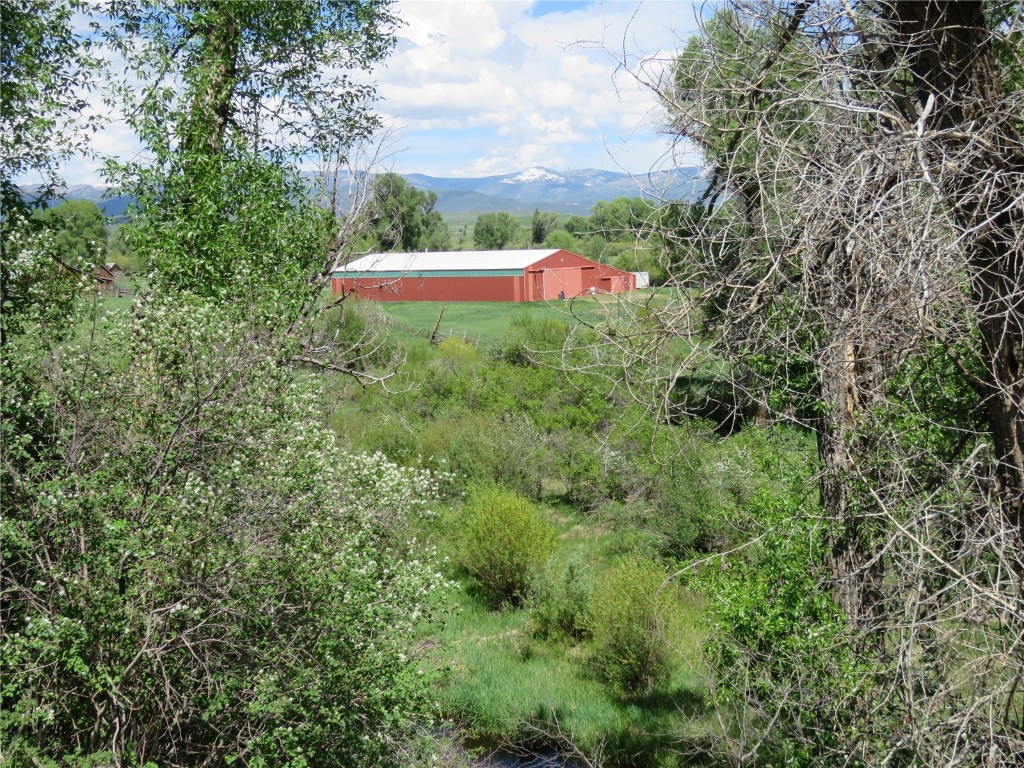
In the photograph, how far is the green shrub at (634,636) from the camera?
12828 millimetres

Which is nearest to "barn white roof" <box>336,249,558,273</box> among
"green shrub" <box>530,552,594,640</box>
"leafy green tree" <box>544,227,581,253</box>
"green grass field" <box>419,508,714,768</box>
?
"leafy green tree" <box>544,227,581,253</box>

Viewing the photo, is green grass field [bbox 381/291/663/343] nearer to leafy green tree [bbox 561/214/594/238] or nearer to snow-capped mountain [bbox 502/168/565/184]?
snow-capped mountain [bbox 502/168/565/184]

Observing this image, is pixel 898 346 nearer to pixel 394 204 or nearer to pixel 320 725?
pixel 320 725

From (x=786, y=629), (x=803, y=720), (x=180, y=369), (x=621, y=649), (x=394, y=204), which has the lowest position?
(x=621, y=649)

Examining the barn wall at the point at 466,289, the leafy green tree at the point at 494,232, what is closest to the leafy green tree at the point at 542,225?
the leafy green tree at the point at 494,232

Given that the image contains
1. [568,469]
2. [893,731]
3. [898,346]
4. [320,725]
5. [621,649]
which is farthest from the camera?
[568,469]

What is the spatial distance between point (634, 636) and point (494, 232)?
95.4 meters

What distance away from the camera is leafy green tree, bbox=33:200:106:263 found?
954 centimetres

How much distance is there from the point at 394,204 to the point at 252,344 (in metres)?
→ 8.34

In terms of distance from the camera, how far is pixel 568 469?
71.9 ft

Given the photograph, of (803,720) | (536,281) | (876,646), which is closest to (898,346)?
(876,646)

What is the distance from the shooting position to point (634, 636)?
1290 centimetres

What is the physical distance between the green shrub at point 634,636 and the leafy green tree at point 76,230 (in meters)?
8.58

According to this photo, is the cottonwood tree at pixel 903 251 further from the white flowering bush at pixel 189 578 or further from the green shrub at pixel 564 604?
the green shrub at pixel 564 604
